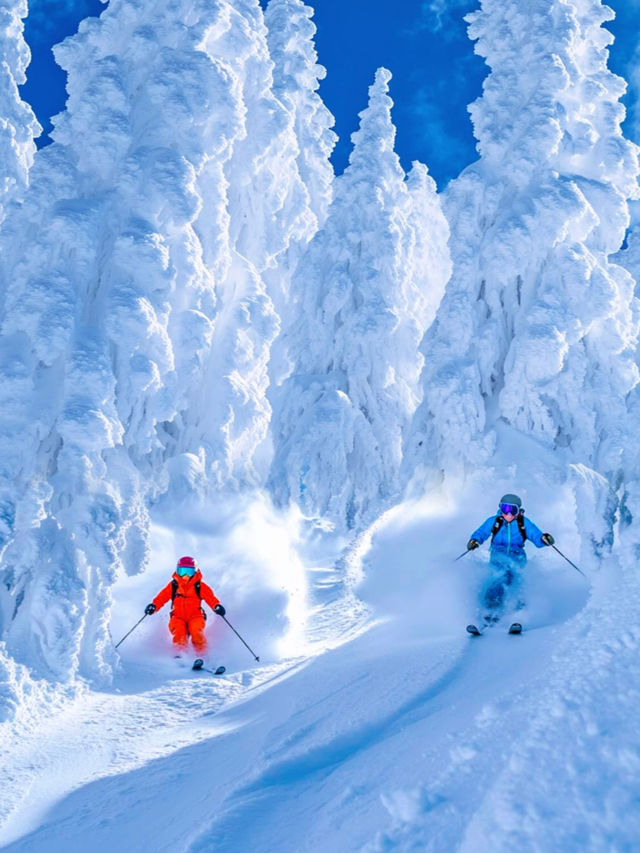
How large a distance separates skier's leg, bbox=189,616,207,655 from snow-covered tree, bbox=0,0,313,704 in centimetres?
140

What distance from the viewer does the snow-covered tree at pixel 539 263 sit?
15.5 m

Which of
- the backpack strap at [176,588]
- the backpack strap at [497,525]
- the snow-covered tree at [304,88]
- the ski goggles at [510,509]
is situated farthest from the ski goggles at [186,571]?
the snow-covered tree at [304,88]

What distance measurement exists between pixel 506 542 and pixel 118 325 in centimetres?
653

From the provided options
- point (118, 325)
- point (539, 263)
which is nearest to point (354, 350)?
point (539, 263)

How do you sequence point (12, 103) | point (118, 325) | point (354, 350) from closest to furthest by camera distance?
point (118, 325), point (354, 350), point (12, 103)

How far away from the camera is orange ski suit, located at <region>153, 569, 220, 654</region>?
10.3 metres

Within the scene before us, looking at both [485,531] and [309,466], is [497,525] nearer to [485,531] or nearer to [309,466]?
[485,531]

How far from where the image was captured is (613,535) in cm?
880

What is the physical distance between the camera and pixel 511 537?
9680 millimetres

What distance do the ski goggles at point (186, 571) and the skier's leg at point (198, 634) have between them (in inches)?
23.2

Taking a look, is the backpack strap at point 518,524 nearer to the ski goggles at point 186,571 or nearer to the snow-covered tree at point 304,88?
the ski goggles at point 186,571

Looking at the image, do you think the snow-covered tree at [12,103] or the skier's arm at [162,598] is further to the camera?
the snow-covered tree at [12,103]

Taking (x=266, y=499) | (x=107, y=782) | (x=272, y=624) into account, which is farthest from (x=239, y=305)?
(x=107, y=782)

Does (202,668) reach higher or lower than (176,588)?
lower
